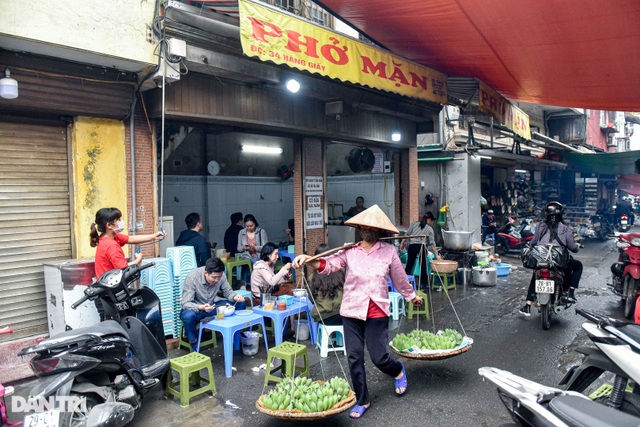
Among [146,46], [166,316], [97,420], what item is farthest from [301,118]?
[97,420]

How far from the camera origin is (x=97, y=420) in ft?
11.2

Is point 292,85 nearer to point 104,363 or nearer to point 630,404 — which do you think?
point 104,363

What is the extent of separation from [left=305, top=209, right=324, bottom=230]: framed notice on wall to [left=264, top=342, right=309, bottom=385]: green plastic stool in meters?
4.81

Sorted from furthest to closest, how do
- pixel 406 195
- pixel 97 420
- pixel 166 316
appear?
pixel 406 195, pixel 166 316, pixel 97 420

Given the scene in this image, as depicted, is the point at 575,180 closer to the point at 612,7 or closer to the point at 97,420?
the point at 612,7

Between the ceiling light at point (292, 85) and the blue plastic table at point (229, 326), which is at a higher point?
the ceiling light at point (292, 85)

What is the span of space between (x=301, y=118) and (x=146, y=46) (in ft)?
11.4

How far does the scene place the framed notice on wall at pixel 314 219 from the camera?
379 inches

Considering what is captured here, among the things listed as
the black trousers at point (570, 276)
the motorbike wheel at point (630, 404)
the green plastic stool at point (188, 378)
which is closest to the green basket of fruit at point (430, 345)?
the motorbike wheel at point (630, 404)

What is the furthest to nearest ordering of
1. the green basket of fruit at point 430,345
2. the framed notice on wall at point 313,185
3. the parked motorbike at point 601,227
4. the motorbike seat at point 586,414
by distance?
the parked motorbike at point 601,227, the framed notice on wall at point 313,185, the green basket of fruit at point 430,345, the motorbike seat at point 586,414

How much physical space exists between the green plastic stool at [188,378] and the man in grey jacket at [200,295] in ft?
3.15

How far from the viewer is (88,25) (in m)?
5.13

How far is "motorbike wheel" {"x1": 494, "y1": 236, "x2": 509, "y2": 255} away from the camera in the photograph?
15197 millimetres

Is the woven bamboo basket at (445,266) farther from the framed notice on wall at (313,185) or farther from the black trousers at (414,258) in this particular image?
the framed notice on wall at (313,185)
